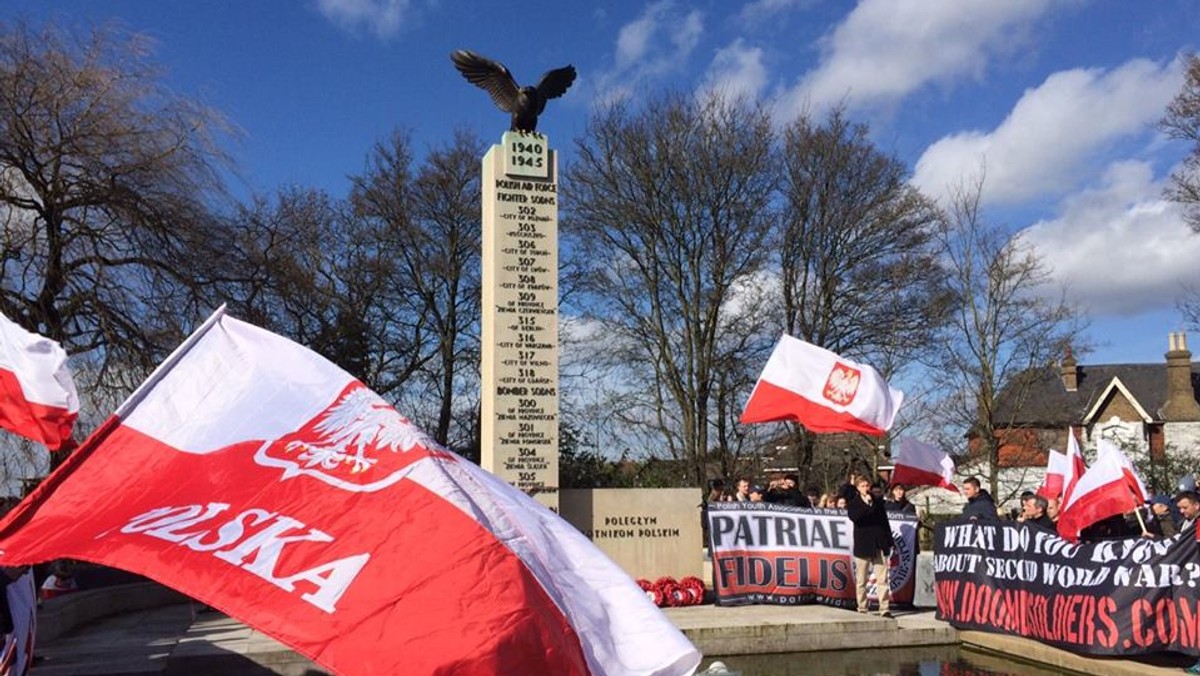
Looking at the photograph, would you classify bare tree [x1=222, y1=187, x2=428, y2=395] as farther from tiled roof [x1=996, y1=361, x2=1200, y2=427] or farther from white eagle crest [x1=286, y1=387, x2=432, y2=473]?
tiled roof [x1=996, y1=361, x2=1200, y2=427]

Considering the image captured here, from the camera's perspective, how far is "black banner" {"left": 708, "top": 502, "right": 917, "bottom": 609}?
15.0 metres

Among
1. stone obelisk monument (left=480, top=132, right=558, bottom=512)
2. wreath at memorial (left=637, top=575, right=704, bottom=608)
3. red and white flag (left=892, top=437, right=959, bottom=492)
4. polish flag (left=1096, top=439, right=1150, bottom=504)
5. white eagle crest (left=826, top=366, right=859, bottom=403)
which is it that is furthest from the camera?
red and white flag (left=892, top=437, right=959, bottom=492)

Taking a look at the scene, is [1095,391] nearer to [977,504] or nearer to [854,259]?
[854,259]

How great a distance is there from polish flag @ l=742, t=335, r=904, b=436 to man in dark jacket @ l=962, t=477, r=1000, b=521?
4.35 ft

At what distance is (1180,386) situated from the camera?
57.1 metres

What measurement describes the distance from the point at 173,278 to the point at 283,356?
16.0 metres

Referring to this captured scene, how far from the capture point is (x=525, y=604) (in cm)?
291

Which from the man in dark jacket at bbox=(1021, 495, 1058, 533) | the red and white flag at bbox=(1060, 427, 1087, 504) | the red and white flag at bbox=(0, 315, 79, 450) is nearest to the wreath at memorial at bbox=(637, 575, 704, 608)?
the man in dark jacket at bbox=(1021, 495, 1058, 533)

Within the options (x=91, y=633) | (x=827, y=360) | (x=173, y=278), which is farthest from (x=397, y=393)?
(x=827, y=360)

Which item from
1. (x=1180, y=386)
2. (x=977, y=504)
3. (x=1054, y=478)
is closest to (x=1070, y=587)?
(x=977, y=504)

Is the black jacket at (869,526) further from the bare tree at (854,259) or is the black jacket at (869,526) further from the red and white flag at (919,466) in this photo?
the bare tree at (854,259)

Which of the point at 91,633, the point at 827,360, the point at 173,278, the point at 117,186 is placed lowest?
the point at 91,633

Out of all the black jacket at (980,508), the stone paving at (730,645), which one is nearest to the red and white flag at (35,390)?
the stone paving at (730,645)

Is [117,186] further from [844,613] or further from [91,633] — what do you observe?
[844,613]
